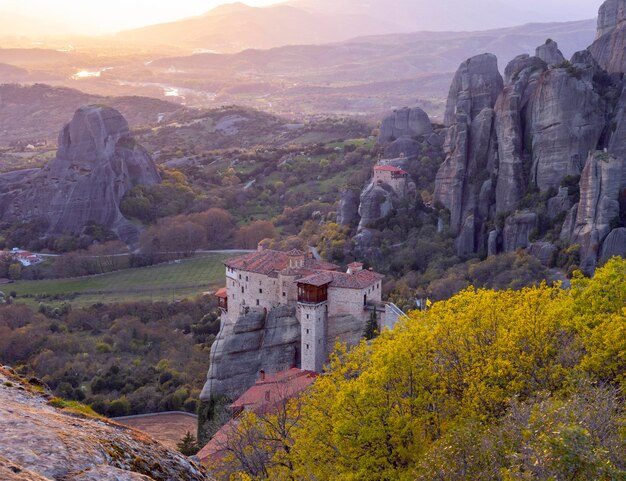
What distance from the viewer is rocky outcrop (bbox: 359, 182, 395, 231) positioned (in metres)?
62.2

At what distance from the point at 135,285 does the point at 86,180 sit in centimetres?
2613

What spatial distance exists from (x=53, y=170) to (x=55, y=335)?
4359cm

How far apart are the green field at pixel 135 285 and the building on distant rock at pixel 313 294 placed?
78.3 feet

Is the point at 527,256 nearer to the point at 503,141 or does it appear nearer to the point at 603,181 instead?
the point at 603,181

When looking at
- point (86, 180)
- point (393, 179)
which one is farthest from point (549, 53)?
point (86, 180)

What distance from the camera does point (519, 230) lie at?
55.4m

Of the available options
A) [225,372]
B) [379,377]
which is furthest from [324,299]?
[379,377]

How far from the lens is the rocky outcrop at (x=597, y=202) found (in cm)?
4906

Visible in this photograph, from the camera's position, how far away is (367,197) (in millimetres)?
63281

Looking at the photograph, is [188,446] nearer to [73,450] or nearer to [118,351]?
[118,351]

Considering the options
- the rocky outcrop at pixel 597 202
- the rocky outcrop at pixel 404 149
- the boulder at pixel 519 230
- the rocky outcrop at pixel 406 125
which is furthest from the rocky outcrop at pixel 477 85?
the rocky outcrop at pixel 597 202

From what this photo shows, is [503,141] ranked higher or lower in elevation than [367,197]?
higher

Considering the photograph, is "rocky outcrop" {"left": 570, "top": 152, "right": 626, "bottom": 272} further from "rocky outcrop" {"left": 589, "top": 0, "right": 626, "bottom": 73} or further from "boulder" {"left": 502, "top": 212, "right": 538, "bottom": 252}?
"rocky outcrop" {"left": 589, "top": 0, "right": 626, "bottom": 73}

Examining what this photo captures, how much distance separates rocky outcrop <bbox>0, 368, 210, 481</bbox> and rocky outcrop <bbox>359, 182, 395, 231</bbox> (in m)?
50.3
